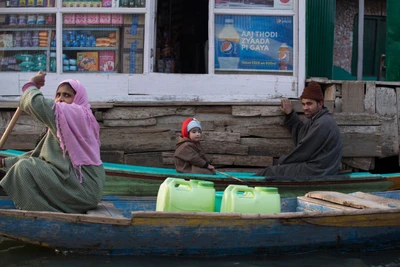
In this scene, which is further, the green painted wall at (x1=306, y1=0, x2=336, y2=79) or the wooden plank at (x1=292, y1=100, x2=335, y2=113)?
the green painted wall at (x1=306, y1=0, x2=336, y2=79)

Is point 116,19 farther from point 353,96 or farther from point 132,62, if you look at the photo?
point 353,96

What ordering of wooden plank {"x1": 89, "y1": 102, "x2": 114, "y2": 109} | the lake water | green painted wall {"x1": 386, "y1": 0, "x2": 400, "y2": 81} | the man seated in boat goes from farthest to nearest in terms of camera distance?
green painted wall {"x1": 386, "y1": 0, "x2": 400, "y2": 81}
wooden plank {"x1": 89, "y1": 102, "x2": 114, "y2": 109}
the man seated in boat
the lake water

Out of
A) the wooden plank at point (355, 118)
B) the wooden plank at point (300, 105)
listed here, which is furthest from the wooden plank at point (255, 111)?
the wooden plank at point (355, 118)

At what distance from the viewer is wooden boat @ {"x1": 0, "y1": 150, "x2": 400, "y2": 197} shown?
25.2 ft

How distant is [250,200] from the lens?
20.7 ft

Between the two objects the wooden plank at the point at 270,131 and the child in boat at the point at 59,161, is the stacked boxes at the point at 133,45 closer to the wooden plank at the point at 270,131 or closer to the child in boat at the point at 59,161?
the wooden plank at the point at 270,131

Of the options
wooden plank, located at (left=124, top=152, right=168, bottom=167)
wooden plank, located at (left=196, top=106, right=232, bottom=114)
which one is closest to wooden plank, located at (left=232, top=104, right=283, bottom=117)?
wooden plank, located at (left=196, top=106, right=232, bottom=114)

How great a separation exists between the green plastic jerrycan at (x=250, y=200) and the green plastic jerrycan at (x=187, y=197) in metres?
0.15

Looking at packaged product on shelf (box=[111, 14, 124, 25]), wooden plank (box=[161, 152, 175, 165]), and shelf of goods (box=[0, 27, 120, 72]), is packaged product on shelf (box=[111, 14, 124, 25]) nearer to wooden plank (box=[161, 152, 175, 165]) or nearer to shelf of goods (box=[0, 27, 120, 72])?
shelf of goods (box=[0, 27, 120, 72])

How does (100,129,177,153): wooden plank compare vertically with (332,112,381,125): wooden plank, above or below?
below

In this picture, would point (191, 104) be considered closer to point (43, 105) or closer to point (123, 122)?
point (123, 122)

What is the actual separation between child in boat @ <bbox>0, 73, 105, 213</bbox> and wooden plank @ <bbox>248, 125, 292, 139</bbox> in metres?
3.02


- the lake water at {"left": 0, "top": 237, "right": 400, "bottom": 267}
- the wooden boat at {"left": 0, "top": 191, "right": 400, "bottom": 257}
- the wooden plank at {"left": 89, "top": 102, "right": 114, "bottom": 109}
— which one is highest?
the wooden plank at {"left": 89, "top": 102, "right": 114, "bottom": 109}

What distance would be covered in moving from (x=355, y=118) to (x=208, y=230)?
3.54m
